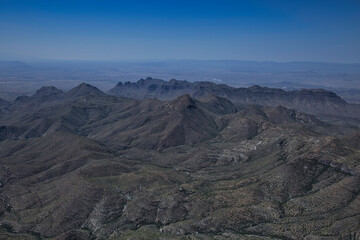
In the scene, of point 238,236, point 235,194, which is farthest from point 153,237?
point 235,194

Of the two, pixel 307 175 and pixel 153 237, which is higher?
pixel 307 175

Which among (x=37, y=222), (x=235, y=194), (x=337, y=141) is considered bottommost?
(x=37, y=222)

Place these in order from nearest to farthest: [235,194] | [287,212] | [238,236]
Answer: [238,236]
[287,212]
[235,194]

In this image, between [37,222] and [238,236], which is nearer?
[238,236]

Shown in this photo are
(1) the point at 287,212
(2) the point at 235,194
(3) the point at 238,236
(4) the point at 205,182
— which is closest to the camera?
(3) the point at 238,236

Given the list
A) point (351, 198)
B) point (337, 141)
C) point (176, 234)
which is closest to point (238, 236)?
point (176, 234)

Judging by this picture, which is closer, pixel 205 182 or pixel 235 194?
pixel 235 194

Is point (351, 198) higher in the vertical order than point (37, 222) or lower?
higher

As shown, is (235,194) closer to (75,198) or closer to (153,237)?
(153,237)

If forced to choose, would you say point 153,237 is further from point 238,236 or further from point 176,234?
point 238,236
